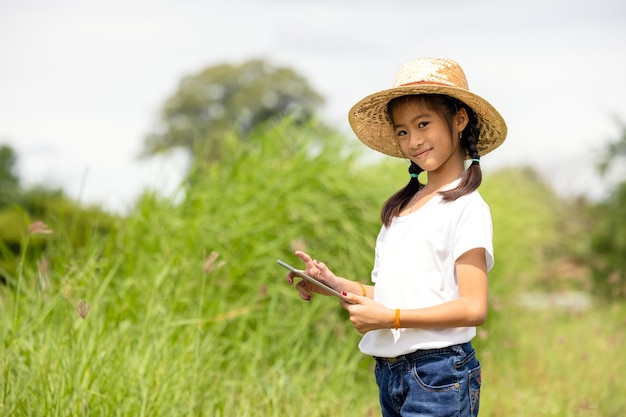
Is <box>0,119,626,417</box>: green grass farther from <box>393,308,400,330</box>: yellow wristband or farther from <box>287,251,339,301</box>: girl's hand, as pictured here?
<box>393,308,400,330</box>: yellow wristband

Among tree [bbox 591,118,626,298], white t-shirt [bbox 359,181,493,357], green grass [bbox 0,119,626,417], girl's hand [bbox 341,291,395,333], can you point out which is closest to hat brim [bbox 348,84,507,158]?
white t-shirt [bbox 359,181,493,357]

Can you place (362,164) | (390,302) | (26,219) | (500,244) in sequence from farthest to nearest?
1. (500,244)
2. (362,164)
3. (26,219)
4. (390,302)

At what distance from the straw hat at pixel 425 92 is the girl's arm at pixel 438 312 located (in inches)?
22.6

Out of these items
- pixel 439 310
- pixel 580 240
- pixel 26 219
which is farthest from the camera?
pixel 580 240

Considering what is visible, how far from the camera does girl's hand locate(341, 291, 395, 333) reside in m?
2.18

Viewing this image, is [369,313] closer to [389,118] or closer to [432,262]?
[432,262]

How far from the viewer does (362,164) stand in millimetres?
5402

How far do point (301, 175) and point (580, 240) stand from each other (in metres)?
10.8

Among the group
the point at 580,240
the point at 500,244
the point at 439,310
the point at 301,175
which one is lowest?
the point at 439,310

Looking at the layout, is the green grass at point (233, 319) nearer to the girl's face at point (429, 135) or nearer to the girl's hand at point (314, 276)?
the girl's hand at point (314, 276)

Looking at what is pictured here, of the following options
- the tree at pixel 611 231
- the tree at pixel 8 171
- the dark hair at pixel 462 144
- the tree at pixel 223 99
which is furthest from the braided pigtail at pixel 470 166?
the tree at pixel 223 99

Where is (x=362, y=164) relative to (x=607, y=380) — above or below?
above

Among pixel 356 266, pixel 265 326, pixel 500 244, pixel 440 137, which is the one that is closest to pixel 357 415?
pixel 265 326

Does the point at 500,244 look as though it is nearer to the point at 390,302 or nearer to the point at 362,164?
the point at 362,164
